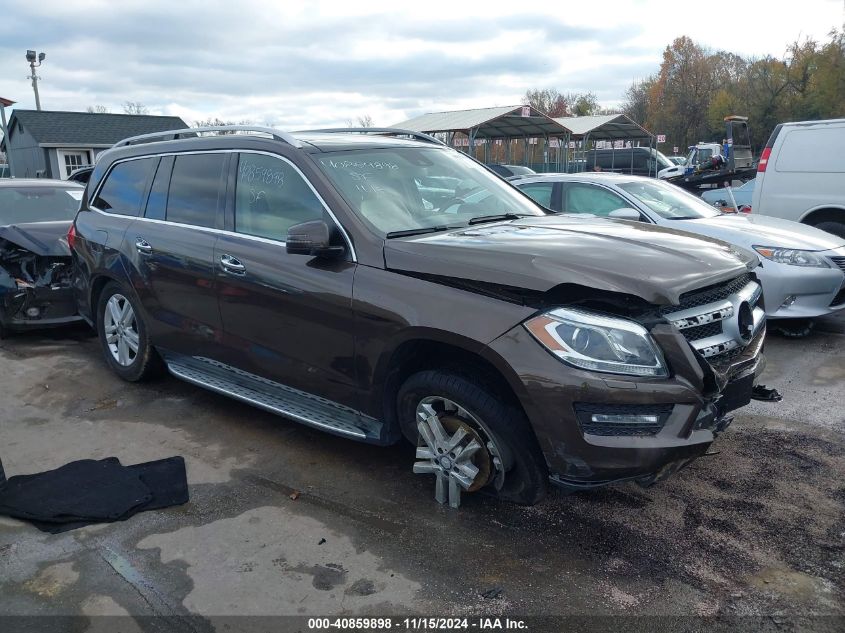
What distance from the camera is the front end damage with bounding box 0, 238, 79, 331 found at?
6.59 metres

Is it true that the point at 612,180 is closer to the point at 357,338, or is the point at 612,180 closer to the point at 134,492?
the point at 357,338

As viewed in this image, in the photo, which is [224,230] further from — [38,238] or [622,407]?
[38,238]

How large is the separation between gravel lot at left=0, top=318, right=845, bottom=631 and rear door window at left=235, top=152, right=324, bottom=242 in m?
1.38

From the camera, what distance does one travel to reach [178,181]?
479 cm

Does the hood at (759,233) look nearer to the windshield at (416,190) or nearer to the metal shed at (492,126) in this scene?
the windshield at (416,190)

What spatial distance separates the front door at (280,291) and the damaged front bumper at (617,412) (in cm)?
109

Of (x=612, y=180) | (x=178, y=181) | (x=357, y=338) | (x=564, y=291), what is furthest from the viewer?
(x=612, y=180)

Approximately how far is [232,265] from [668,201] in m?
4.89

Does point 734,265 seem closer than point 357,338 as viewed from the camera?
Yes

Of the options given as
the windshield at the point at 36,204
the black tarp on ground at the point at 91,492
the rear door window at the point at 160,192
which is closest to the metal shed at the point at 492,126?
the windshield at the point at 36,204

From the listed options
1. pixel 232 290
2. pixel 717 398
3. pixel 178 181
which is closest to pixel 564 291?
pixel 717 398

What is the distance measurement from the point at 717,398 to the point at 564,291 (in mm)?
809

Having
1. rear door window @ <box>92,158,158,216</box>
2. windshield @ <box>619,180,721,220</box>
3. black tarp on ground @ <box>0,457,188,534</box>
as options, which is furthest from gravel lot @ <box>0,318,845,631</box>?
windshield @ <box>619,180,721,220</box>

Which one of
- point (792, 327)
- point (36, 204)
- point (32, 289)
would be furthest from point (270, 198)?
point (792, 327)
